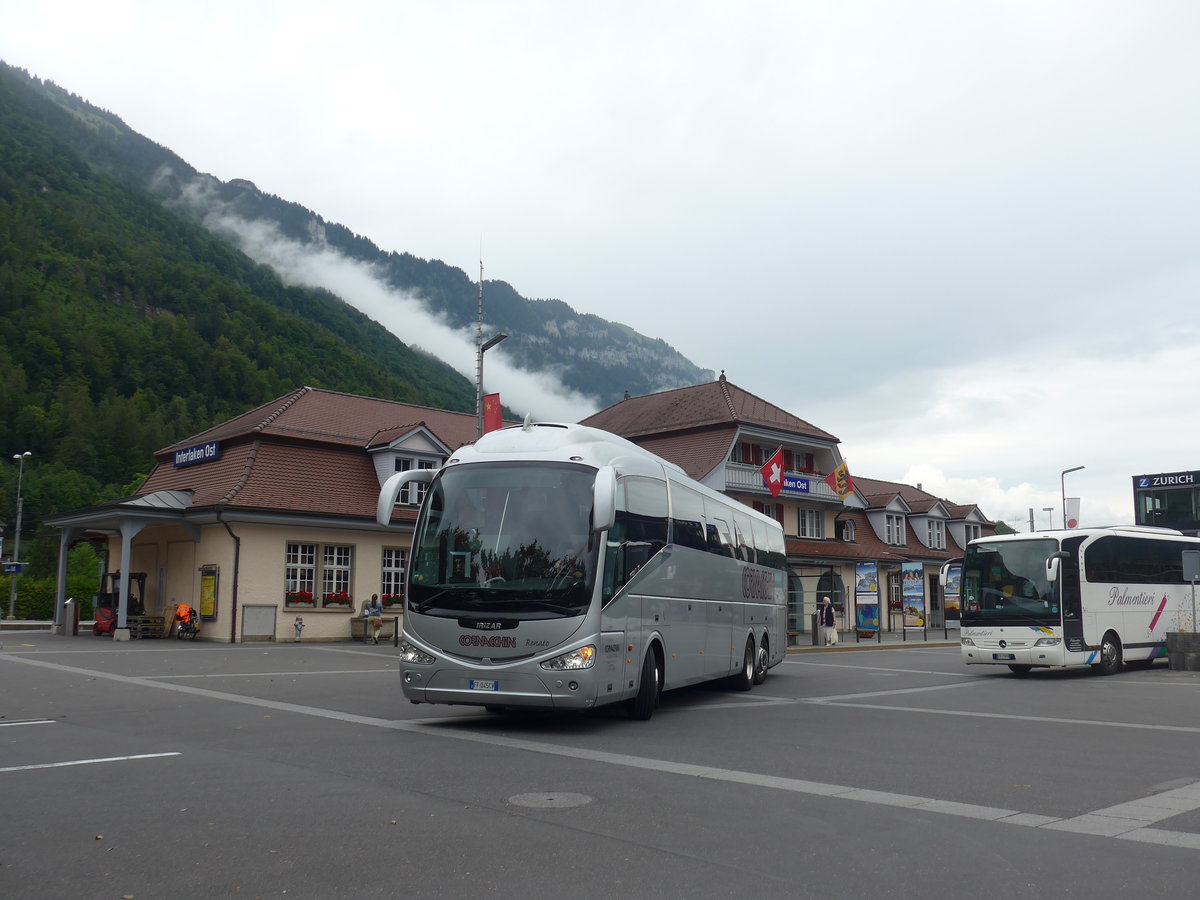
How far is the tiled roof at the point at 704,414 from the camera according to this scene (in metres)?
46.5

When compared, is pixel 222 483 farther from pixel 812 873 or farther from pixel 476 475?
pixel 812 873

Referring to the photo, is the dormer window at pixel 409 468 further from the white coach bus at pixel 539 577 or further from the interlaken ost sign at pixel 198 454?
the white coach bus at pixel 539 577

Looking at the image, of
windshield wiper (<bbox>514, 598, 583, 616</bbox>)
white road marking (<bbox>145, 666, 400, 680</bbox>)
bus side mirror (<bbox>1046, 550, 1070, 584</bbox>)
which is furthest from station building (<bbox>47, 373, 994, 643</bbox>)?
windshield wiper (<bbox>514, 598, 583, 616</bbox>)

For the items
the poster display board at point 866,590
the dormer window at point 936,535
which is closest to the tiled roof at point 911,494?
the dormer window at point 936,535

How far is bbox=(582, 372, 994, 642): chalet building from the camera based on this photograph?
1752 inches

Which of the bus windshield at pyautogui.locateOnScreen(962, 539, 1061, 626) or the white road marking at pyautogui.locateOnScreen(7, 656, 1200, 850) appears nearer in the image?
the white road marking at pyautogui.locateOnScreen(7, 656, 1200, 850)

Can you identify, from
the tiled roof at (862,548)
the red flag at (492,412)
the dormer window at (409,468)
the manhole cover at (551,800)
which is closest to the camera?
the manhole cover at (551,800)

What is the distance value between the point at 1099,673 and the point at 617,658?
1500 cm

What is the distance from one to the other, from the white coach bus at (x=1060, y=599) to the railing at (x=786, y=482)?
21.2 m

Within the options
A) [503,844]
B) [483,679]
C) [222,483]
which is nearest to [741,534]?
[483,679]

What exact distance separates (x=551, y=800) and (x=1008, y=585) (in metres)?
16.6

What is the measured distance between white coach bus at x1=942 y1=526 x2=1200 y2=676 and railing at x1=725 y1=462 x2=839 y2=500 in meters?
21.2

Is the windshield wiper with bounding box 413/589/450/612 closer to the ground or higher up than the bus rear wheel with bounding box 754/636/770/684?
higher up

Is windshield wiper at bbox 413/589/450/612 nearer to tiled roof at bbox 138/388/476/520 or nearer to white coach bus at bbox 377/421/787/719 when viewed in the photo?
white coach bus at bbox 377/421/787/719
